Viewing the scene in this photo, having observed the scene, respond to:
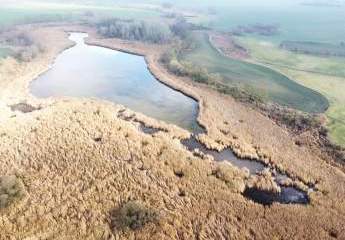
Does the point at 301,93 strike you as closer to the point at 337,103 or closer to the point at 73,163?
the point at 337,103

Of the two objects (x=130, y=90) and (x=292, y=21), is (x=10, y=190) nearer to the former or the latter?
(x=130, y=90)

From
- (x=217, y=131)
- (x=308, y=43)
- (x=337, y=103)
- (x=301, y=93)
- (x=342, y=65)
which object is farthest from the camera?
(x=308, y=43)

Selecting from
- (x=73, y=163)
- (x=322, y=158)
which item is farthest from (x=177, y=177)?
(x=322, y=158)

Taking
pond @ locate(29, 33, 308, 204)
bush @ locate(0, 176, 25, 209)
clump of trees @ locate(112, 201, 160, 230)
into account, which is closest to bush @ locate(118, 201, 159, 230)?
clump of trees @ locate(112, 201, 160, 230)

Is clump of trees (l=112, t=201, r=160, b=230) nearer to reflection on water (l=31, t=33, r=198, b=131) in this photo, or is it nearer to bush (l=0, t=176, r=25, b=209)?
bush (l=0, t=176, r=25, b=209)

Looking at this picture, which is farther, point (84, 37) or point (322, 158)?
point (84, 37)

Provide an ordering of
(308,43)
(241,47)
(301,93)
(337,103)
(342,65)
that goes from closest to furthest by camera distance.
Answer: (337,103) < (301,93) < (342,65) < (241,47) < (308,43)
